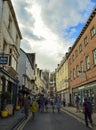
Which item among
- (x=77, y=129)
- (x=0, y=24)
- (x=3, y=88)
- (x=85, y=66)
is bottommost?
(x=77, y=129)

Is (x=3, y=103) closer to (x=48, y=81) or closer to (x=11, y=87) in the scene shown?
(x=11, y=87)

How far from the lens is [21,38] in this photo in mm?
29484

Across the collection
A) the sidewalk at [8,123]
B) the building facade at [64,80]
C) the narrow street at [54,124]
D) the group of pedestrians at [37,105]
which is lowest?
the narrow street at [54,124]

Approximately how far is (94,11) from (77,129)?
14911 mm

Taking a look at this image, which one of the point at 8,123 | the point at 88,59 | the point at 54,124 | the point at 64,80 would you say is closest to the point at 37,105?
the point at 88,59

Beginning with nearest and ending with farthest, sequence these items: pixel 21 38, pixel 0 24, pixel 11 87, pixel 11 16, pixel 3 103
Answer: pixel 0 24 → pixel 3 103 → pixel 11 16 → pixel 11 87 → pixel 21 38

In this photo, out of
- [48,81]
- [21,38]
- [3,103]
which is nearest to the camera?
[3,103]

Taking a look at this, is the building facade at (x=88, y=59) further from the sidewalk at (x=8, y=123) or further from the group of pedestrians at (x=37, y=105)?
the sidewalk at (x=8, y=123)

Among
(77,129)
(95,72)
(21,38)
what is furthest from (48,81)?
(77,129)

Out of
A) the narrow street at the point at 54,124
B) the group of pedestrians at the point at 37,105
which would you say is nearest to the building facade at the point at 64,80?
the group of pedestrians at the point at 37,105

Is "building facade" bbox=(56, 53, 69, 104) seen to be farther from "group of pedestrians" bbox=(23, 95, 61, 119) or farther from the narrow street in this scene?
the narrow street

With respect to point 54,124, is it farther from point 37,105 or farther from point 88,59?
point 88,59

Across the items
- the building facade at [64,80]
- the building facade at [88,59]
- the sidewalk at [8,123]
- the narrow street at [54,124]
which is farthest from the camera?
the building facade at [64,80]

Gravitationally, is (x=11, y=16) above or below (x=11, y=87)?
above
